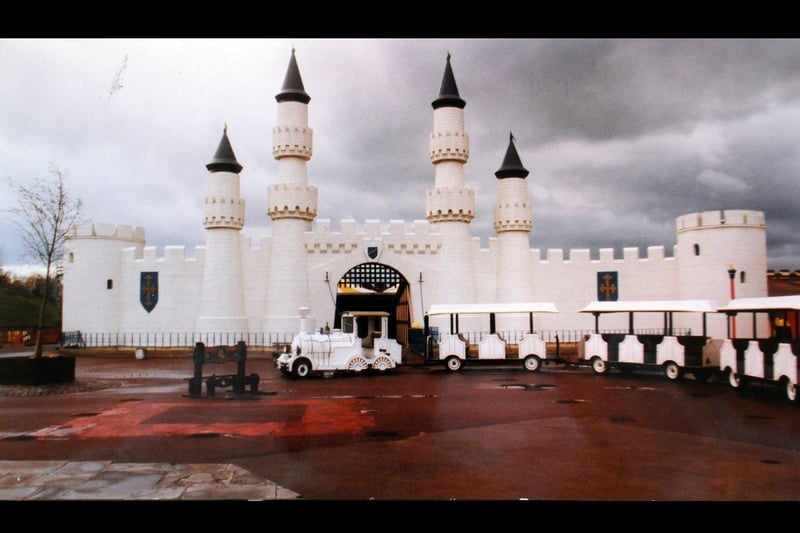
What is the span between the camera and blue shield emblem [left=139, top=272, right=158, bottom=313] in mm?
16797

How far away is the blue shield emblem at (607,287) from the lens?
21.3 meters

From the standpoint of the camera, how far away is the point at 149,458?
25.8 feet

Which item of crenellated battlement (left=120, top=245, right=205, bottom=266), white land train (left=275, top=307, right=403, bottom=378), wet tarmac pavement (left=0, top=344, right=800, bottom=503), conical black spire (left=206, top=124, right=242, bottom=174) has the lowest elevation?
wet tarmac pavement (left=0, top=344, right=800, bottom=503)

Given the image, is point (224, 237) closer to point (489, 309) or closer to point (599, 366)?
point (489, 309)

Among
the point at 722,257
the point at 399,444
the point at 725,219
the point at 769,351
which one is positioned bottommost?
the point at 399,444

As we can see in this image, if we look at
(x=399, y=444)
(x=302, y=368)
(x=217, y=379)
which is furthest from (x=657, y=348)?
(x=217, y=379)

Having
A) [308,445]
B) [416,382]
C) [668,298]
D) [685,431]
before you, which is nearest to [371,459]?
[308,445]

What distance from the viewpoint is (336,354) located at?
16594 mm

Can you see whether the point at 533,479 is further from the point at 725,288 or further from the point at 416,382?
the point at 725,288

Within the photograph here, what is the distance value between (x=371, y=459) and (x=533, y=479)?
2043mm

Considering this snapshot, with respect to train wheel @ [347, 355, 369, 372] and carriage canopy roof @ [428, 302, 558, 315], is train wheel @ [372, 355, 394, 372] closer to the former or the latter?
train wheel @ [347, 355, 369, 372]

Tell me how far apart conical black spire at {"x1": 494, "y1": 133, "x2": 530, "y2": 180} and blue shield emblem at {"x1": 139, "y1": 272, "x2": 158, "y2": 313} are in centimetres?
1197

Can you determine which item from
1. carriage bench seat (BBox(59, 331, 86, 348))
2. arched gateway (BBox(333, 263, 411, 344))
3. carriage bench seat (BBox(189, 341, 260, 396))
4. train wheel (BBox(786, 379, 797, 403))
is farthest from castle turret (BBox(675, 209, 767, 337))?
carriage bench seat (BBox(59, 331, 86, 348))

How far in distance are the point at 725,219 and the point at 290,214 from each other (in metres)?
13.7
